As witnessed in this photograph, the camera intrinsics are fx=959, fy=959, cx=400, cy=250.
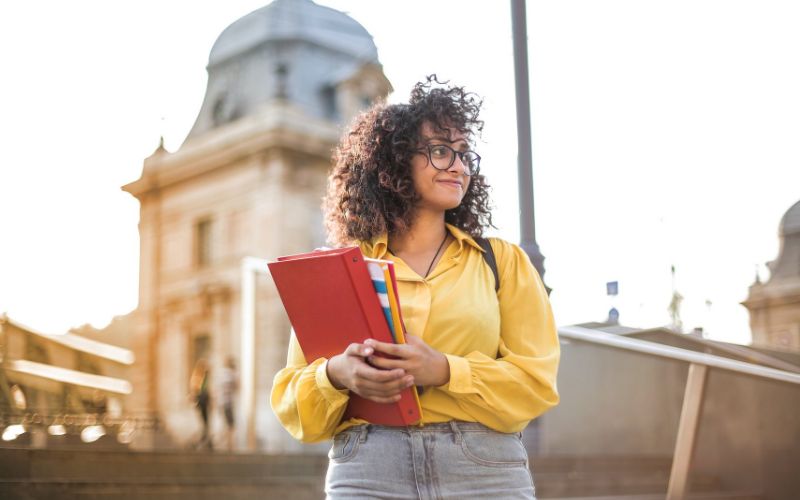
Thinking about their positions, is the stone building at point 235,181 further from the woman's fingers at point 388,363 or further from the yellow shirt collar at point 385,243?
the woman's fingers at point 388,363

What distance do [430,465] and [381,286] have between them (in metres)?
0.43

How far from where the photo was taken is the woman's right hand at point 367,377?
212cm

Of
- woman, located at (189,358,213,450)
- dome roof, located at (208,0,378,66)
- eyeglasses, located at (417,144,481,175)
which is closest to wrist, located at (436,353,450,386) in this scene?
eyeglasses, located at (417,144,481,175)

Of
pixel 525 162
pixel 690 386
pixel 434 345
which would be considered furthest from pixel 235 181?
pixel 434 345

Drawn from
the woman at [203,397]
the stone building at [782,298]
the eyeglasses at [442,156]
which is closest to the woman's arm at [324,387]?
the eyeglasses at [442,156]

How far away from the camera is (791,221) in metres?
5.24

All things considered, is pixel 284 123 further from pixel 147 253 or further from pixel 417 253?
pixel 417 253

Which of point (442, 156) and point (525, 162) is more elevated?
point (525, 162)

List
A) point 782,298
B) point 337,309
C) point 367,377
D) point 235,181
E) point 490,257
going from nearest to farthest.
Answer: point 367,377, point 337,309, point 490,257, point 782,298, point 235,181

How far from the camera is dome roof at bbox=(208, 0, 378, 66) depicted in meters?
21.9

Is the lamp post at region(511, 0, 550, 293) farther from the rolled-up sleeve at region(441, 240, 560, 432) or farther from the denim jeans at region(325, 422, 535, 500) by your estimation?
the denim jeans at region(325, 422, 535, 500)

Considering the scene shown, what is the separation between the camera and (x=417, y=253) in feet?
8.23

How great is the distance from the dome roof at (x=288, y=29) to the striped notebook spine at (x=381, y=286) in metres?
20.4

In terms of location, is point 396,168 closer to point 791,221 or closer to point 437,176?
point 437,176
